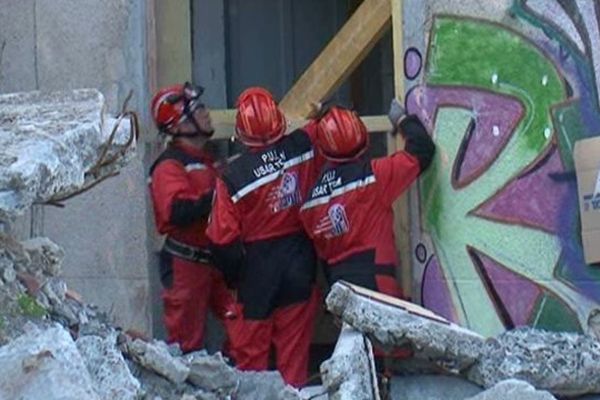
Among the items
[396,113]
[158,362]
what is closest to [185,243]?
[396,113]

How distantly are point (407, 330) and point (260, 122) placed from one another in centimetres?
195

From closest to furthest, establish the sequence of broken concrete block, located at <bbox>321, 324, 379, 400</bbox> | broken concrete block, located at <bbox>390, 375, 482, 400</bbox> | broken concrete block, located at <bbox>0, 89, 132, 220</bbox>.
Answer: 1. broken concrete block, located at <bbox>0, 89, 132, 220</bbox>
2. broken concrete block, located at <bbox>321, 324, 379, 400</bbox>
3. broken concrete block, located at <bbox>390, 375, 482, 400</bbox>

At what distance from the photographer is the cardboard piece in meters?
6.92

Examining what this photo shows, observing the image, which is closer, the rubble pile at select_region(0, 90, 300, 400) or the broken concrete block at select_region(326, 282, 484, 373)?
the rubble pile at select_region(0, 90, 300, 400)

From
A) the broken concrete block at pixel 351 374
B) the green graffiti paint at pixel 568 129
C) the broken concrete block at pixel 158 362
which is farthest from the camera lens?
the green graffiti paint at pixel 568 129

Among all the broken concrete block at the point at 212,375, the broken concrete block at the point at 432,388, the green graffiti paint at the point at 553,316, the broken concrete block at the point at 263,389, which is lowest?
the broken concrete block at the point at 432,388

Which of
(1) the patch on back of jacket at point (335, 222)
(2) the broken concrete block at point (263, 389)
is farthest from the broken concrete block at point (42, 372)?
(1) the patch on back of jacket at point (335, 222)

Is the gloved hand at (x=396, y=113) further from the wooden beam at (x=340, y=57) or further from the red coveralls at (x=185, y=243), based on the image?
the red coveralls at (x=185, y=243)

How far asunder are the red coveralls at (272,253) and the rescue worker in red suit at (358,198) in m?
0.16

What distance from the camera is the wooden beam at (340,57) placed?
315 inches

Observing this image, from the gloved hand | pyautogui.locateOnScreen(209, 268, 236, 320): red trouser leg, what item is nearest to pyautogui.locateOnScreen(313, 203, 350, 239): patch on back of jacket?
the gloved hand

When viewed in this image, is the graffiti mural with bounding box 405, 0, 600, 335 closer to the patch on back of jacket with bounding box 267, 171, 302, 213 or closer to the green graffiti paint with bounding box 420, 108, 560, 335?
the green graffiti paint with bounding box 420, 108, 560, 335

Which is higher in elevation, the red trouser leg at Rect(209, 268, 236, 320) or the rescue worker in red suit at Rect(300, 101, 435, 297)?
the rescue worker in red suit at Rect(300, 101, 435, 297)

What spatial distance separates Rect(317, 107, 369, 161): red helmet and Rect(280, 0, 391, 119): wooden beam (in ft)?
1.82
